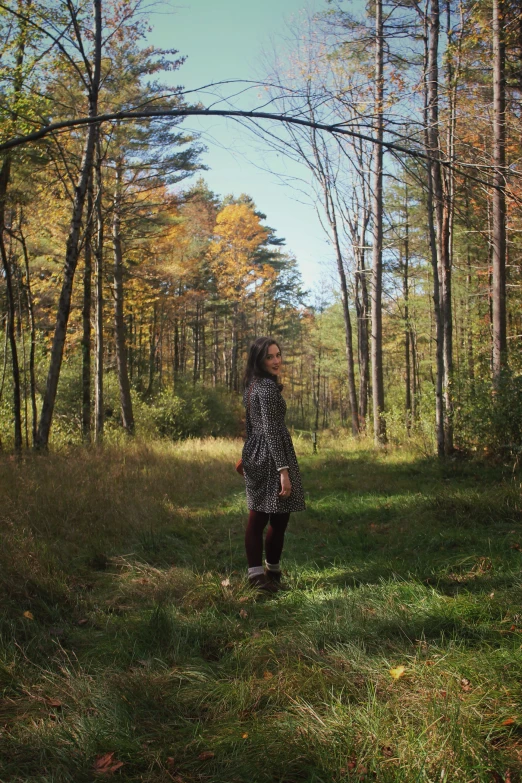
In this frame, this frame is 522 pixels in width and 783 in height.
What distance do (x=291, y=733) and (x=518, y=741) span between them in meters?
0.80

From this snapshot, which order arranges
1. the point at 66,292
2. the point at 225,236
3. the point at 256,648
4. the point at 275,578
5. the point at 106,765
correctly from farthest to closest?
1. the point at 225,236
2. the point at 66,292
3. the point at 275,578
4. the point at 256,648
5. the point at 106,765

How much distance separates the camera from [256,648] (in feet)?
8.78

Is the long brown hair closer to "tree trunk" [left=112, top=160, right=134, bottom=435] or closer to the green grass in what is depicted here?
the green grass

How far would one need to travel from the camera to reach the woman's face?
3.87 metres

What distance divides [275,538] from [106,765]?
209 cm

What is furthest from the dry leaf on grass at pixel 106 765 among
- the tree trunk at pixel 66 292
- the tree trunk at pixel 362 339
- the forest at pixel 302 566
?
the tree trunk at pixel 362 339

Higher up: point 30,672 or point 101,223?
point 101,223

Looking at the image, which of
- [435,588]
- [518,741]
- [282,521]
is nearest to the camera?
[518,741]

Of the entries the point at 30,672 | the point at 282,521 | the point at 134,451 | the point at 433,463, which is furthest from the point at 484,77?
the point at 30,672

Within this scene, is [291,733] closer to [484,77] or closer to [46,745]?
[46,745]

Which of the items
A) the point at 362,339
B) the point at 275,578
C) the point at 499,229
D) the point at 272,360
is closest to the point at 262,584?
the point at 275,578

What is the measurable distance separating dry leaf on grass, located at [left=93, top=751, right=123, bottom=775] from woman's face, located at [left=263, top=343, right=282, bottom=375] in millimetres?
2580

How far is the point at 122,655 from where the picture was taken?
2701 millimetres

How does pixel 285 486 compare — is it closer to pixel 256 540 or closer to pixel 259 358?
pixel 256 540
